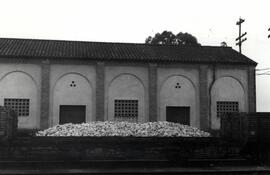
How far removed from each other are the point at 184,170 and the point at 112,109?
1718cm

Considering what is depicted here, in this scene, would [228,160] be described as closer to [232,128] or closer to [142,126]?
[232,128]

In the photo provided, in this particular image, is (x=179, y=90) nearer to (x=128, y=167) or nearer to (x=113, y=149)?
(x=113, y=149)

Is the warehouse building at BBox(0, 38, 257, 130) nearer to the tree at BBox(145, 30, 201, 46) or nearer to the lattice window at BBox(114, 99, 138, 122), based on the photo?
the lattice window at BBox(114, 99, 138, 122)

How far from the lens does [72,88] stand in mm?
29688

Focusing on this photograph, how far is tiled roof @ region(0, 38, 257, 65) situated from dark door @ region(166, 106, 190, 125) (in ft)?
11.5

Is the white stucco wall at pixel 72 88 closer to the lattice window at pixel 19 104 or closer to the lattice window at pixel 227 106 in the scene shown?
the lattice window at pixel 19 104

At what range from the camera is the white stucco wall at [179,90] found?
100 ft

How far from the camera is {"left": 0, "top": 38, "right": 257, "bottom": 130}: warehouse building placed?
1147 inches

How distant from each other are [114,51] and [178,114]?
6.69 metres

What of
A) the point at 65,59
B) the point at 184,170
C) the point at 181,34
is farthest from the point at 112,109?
the point at 181,34

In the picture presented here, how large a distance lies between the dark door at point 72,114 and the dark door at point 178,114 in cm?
613

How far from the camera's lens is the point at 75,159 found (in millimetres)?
14008

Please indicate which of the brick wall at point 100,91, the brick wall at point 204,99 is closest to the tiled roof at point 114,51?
the brick wall at point 100,91

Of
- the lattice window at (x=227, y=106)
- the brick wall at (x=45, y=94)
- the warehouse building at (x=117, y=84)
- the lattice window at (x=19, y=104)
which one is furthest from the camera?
the lattice window at (x=227, y=106)
